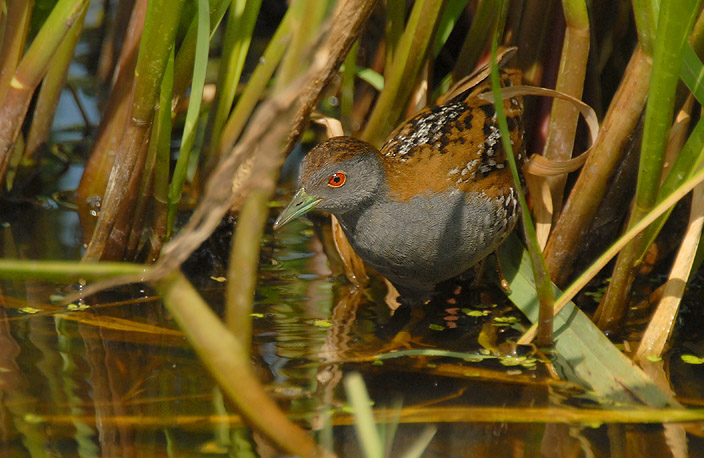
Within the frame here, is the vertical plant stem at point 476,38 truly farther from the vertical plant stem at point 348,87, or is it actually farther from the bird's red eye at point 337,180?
the bird's red eye at point 337,180

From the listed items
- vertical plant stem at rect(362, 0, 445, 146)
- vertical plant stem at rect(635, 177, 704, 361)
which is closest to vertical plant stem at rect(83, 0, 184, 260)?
vertical plant stem at rect(362, 0, 445, 146)

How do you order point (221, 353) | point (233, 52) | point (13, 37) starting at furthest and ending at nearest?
point (13, 37)
point (233, 52)
point (221, 353)

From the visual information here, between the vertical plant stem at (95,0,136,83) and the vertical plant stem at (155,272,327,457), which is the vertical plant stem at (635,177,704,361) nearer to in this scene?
the vertical plant stem at (155,272,327,457)

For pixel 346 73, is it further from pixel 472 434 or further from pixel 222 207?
pixel 222 207

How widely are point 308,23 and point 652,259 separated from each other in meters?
2.43

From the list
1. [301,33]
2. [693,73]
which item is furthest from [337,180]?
[301,33]

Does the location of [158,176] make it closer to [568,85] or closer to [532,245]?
[532,245]

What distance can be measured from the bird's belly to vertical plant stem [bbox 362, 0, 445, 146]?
0.59m

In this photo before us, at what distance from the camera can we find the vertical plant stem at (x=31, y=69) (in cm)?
267

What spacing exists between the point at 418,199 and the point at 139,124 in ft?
3.35

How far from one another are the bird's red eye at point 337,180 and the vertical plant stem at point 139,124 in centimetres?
66

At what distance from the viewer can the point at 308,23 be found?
4.36 ft

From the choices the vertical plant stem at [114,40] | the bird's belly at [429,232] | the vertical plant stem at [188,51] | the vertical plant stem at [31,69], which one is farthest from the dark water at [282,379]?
the vertical plant stem at [114,40]

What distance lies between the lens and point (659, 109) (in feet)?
7.02
